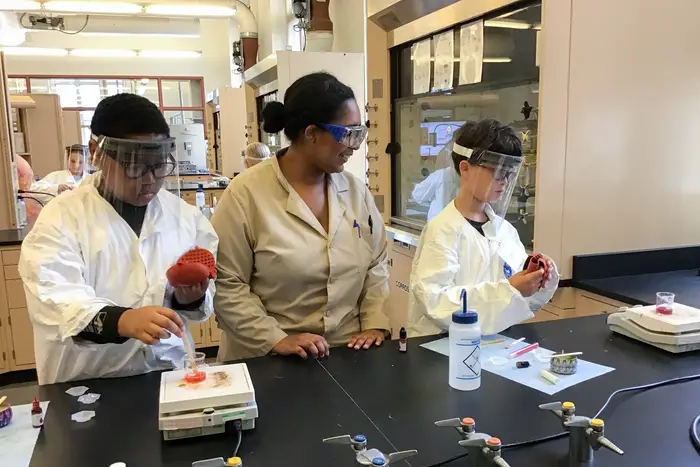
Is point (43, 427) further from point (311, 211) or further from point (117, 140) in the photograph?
point (311, 211)

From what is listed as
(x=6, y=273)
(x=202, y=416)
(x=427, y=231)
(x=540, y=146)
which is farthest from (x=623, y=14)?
(x=6, y=273)

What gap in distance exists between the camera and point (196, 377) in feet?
3.65

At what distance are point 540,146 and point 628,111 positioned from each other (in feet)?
1.26

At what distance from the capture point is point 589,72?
199 centimetres

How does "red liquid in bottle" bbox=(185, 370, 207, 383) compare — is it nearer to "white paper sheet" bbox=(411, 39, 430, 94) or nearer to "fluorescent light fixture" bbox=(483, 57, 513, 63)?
"fluorescent light fixture" bbox=(483, 57, 513, 63)

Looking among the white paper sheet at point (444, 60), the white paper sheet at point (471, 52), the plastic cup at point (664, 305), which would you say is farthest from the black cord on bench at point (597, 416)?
A: the white paper sheet at point (444, 60)

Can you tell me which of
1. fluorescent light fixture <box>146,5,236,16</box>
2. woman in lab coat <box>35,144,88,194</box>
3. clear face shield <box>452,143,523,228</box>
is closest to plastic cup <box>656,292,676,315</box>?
clear face shield <box>452,143,523,228</box>

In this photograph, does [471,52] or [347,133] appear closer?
[347,133]

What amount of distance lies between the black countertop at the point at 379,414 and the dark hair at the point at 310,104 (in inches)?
24.5

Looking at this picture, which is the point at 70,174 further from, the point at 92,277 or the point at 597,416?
the point at 597,416

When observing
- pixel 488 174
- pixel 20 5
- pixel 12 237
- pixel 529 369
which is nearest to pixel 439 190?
pixel 488 174

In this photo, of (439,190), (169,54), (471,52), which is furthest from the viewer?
(169,54)

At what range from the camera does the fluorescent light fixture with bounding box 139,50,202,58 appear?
8.95 meters

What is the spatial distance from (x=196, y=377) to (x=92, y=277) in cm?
38
